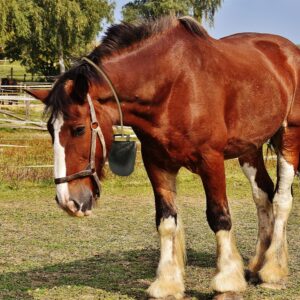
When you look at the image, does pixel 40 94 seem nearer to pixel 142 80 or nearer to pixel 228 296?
pixel 142 80

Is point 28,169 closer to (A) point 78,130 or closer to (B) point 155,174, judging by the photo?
(B) point 155,174

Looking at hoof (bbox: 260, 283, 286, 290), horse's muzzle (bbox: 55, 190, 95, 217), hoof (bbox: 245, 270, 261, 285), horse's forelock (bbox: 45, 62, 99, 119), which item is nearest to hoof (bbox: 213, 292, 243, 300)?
hoof (bbox: 260, 283, 286, 290)

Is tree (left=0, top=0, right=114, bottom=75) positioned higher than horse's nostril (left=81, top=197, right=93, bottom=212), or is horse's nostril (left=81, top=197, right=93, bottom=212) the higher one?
tree (left=0, top=0, right=114, bottom=75)

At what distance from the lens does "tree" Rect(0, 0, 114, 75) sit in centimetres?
3173

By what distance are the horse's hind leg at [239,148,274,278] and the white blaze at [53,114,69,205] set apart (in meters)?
2.14

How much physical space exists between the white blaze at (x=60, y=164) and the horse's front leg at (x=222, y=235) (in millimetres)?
1032

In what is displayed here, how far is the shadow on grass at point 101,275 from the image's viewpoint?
4273mm

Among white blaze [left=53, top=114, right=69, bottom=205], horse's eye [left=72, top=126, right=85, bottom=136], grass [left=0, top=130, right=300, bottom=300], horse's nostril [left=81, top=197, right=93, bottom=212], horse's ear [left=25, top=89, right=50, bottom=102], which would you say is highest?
horse's ear [left=25, top=89, right=50, bottom=102]

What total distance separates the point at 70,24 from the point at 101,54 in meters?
29.7

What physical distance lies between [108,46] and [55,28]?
1196 inches

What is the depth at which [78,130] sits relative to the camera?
3229 mm

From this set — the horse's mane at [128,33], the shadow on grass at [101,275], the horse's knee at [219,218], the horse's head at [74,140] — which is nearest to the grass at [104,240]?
the shadow on grass at [101,275]

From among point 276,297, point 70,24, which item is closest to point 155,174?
point 276,297

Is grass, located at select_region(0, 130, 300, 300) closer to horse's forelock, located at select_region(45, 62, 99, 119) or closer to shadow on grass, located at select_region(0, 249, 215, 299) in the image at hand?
shadow on grass, located at select_region(0, 249, 215, 299)
